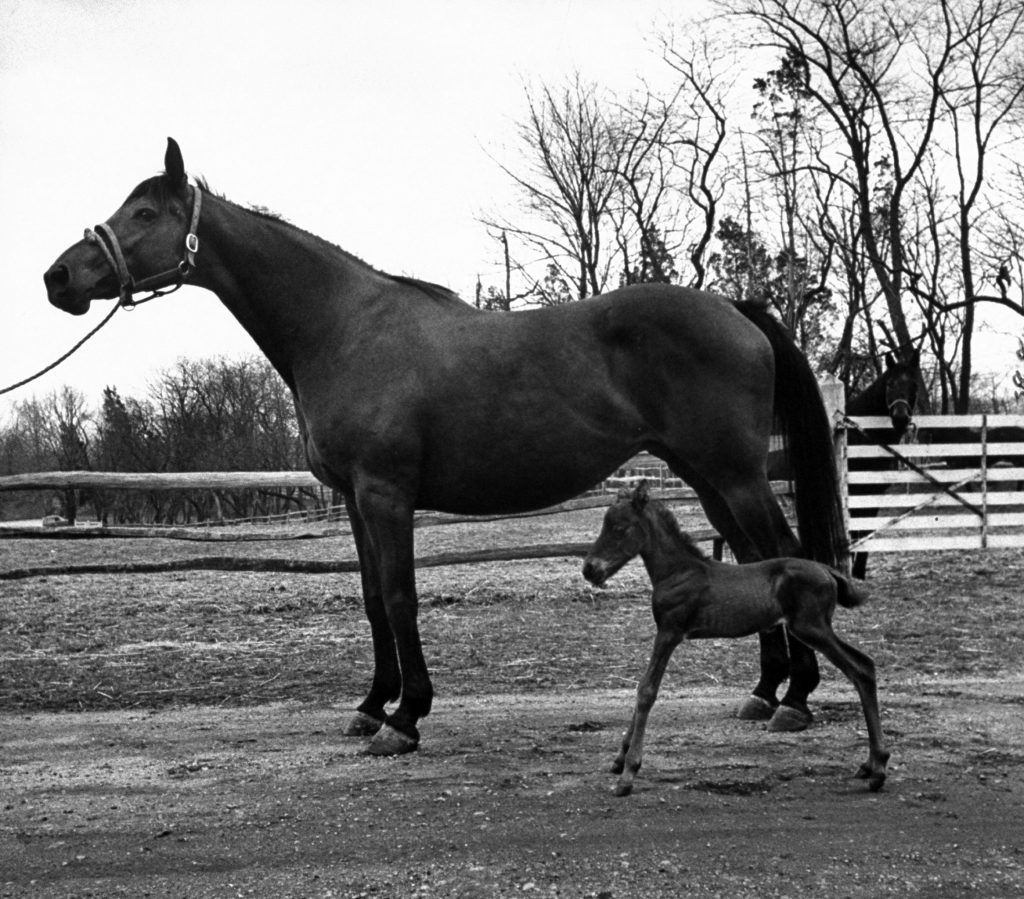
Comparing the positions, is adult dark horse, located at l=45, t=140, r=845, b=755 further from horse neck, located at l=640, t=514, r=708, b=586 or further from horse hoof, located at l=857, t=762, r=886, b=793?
horse hoof, located at l=857, t=762, r=886, b=793

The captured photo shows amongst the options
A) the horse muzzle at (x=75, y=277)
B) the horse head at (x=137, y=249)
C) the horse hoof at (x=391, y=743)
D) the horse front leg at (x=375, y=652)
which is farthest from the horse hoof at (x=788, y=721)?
the horse muzzle at (x=75, y=277)

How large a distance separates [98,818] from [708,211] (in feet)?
73.9

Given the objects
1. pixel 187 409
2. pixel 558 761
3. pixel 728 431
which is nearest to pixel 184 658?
A: pixel 558 761

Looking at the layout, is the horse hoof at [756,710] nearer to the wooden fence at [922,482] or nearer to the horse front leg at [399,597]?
the horse front leg at [399,597]

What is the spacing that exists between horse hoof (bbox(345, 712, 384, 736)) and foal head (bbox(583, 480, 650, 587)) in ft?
5.45

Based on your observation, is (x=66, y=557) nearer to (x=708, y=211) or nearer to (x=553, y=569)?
(x=553, y=569)

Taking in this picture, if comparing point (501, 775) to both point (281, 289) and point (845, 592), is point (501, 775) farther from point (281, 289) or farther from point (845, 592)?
point (281, 289)

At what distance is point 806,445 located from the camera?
492 centimetres

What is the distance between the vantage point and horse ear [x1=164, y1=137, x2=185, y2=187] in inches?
179

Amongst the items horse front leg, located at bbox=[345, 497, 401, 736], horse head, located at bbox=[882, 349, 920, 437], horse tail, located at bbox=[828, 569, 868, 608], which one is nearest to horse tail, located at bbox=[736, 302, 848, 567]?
horse tail, located at bbox=[828, 569, 868, 608]

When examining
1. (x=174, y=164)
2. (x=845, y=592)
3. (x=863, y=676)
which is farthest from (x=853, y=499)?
(x=174, y=164)

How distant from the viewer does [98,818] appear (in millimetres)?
3562

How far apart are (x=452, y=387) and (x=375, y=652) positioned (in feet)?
4.42

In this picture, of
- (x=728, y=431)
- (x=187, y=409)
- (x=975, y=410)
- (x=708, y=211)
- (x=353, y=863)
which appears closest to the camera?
(x=353, y=863)
